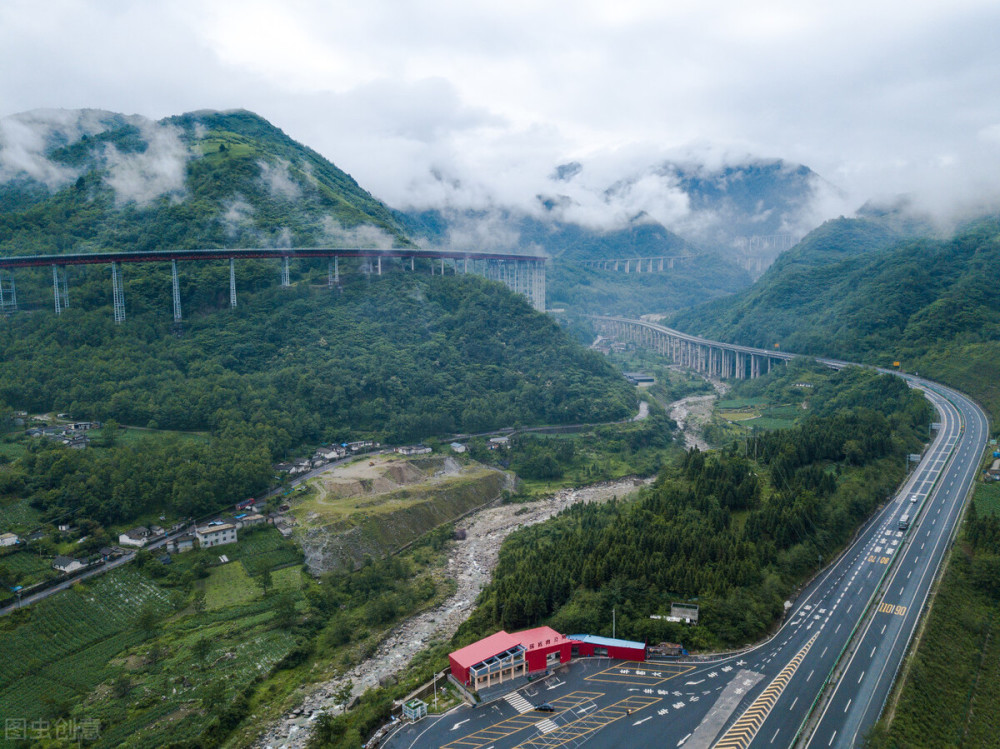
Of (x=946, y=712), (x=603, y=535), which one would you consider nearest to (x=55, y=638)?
(x=603, y=535)

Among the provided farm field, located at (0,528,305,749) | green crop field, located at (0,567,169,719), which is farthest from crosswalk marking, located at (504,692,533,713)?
green crop field, located at (0,567,169,719)

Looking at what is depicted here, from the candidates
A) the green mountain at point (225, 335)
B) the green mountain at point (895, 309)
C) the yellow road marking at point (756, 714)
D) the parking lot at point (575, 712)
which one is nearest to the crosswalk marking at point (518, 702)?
the parking lot at point (575, 712)

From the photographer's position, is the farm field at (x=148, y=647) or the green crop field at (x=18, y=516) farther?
the green crop field at (x=18, y=516)

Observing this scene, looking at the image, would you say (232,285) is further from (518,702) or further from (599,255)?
(599,255)

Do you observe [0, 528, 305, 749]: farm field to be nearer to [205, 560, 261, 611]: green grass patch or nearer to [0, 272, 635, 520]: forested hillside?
[205, 560, 261, 611]: green grass patch

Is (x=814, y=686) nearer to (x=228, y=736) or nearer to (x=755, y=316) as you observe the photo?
(x=228, y=736)

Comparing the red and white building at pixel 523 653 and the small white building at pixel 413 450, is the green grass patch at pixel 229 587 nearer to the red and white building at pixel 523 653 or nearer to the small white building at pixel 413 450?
the red and white building at pixel 523 653
